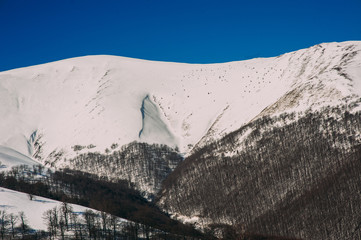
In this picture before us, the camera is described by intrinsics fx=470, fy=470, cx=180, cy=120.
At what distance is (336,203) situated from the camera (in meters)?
172

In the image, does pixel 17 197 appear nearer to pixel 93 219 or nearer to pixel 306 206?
pixel 93 219

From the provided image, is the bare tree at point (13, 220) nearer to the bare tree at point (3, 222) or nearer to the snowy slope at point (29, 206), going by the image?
the bare tree at point (3, 222)

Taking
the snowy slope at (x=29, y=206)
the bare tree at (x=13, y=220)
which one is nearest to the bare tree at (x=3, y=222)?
the bare tree at (x=13, y=220)

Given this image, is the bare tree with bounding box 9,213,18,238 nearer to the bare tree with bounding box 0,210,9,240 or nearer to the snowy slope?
the bare tree with bounding box 0,210,9,240

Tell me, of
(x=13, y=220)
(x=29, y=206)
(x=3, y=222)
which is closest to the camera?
(x=3, y=222)

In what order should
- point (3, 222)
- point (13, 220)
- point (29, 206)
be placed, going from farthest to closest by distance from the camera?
point (29, 206) → point (13, 220) → point (3, 222)

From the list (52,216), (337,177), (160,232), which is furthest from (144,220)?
(337,177)

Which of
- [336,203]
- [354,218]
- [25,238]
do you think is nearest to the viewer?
[25,238]

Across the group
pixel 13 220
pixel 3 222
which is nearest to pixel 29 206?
pixel 13 220

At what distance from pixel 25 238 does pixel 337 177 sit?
117249 mm

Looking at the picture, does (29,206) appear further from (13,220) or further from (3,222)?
(3,222)

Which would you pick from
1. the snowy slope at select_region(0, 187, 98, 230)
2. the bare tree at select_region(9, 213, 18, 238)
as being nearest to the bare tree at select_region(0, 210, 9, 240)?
the bare tree at select_region(9, 213, 18, 238)

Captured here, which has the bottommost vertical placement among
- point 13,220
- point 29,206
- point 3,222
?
point 3,222

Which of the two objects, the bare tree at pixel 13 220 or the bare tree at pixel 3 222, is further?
the bare tree at pixel 13 220
